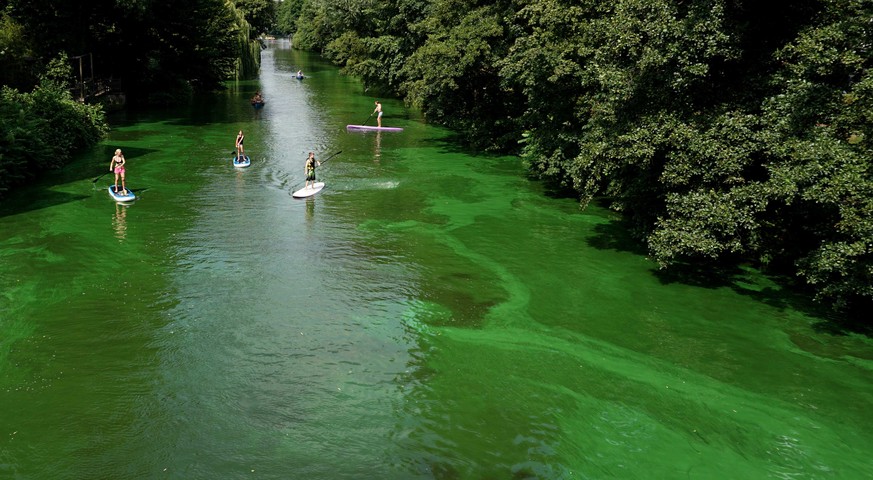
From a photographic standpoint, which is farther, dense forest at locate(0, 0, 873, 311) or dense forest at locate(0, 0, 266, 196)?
dense forest at locate(0, 0, 266, 196)

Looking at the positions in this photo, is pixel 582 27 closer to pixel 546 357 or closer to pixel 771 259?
pixel 771 259

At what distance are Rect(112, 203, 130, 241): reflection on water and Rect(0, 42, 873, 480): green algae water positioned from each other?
97 millimetres

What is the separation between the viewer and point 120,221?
22.7 m

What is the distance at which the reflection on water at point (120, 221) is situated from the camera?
70.0ft

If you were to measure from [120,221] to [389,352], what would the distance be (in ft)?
42.1

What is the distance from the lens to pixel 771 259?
18844mm

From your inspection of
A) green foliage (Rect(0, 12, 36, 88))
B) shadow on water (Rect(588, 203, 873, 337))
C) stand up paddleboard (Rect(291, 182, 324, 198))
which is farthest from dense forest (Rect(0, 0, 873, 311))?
green foliage (Rect(0, 12, 36, 88))

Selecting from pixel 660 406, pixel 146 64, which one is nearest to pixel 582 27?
pixel 660 406

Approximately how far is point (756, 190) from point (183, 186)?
21225mm

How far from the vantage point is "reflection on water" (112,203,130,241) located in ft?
70.0

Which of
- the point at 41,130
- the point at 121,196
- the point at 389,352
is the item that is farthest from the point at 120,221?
the point at 389,352

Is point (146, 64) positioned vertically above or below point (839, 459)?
above

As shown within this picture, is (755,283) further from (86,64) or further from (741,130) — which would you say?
(86,64)

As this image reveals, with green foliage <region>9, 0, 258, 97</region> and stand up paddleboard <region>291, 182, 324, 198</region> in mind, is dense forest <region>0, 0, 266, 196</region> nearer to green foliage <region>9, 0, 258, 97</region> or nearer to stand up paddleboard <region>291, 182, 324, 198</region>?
green foliage <region>9, 0, 258, 97</region>
